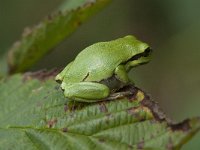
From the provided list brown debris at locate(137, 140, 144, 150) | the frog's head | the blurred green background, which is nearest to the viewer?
brown debris at locate(137, 140, 144, 150)

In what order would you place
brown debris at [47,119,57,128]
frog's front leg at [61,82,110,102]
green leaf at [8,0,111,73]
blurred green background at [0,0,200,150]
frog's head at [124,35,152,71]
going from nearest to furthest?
brown debris at [47,119,57,128]
frog's front leg at [61,82,110,102]
frog's head at [124,35,152,71]
green leaf at [8,0,111,73]
blurred green background at [0,0,200,150]

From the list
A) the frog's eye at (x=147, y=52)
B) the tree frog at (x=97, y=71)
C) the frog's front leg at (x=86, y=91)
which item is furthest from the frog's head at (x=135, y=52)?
the frog's front leg at (x=86, y=91)

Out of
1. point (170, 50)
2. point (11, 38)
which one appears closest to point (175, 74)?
point (170, 50)

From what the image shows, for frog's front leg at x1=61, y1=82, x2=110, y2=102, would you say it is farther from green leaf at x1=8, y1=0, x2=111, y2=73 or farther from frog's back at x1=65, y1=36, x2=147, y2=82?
green leaf at x1=8, y1=0, x2=111, y2=73

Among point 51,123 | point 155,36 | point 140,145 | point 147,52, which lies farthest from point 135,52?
point 155,36

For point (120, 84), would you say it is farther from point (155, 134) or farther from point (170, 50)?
point (170, 50)

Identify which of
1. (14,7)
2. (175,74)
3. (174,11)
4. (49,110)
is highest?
(14,7)

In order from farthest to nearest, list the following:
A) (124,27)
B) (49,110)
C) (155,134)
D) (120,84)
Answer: (124,27) < (120,84) < (49,110) < (155,134)

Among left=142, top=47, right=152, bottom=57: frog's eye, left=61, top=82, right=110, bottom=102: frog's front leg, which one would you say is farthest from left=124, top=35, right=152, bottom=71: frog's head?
left=61, top=82, right=110, bottom=102: frog's front leg
